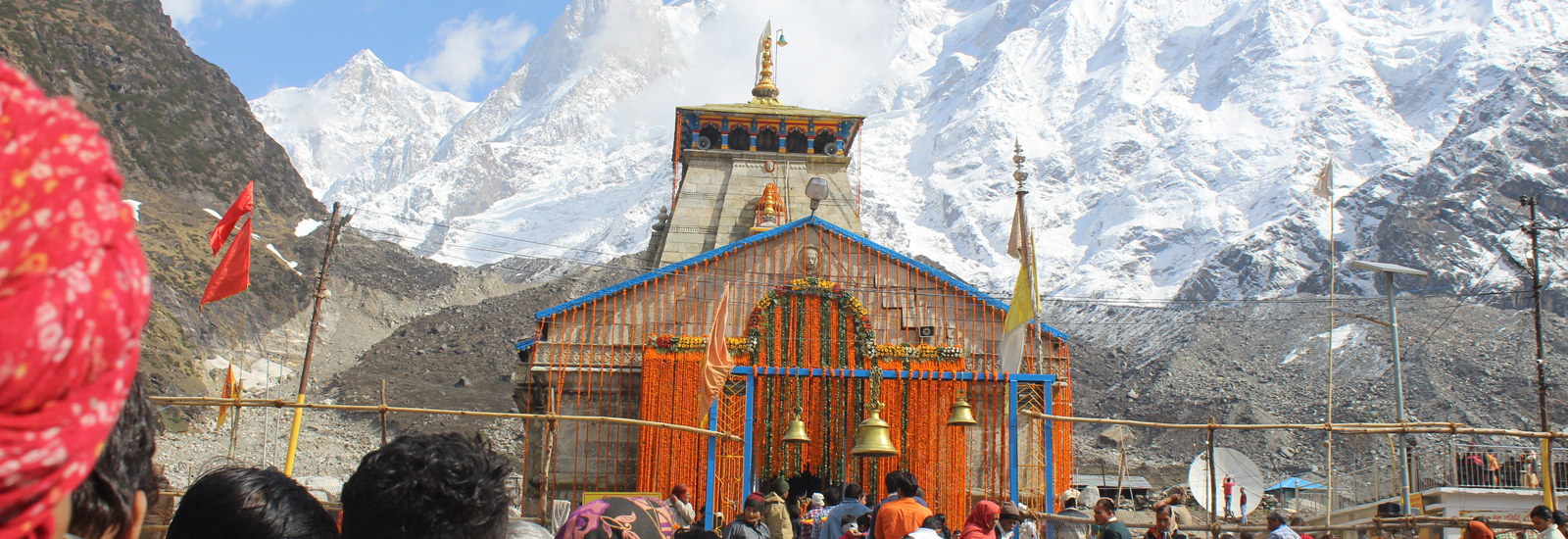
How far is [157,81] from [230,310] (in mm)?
22129

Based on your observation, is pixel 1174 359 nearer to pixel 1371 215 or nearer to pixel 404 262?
pixel 1371 215

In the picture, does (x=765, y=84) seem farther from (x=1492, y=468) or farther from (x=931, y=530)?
(x=931, y=530)

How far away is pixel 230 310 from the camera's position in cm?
6212

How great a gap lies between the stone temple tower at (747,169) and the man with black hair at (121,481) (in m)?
25.9

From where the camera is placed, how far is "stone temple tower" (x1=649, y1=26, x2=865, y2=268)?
2909 centimetres

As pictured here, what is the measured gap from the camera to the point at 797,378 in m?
19.7

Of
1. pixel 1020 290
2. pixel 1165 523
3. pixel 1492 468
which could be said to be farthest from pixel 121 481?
pixel 1492 468

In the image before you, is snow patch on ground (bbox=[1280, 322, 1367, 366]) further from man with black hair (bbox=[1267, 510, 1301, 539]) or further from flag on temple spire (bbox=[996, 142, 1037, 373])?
man with black hair (bbox=[1267, 510, 1301, 539])

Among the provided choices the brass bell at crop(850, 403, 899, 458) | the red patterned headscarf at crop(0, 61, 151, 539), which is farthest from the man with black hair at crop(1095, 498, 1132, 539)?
the red patterned headscarf at crop(0, 61, 151, 539)

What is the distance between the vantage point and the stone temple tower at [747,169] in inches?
1145

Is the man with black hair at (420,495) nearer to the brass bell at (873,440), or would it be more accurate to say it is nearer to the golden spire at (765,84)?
the brass bell at (873,440)

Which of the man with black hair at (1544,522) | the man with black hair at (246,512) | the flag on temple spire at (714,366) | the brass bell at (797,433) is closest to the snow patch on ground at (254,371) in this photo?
the flag on temple spire at (714,366)

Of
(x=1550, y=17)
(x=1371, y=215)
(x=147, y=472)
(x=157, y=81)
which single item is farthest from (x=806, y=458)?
(x=1550, y=17)

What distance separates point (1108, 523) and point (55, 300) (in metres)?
8.24
